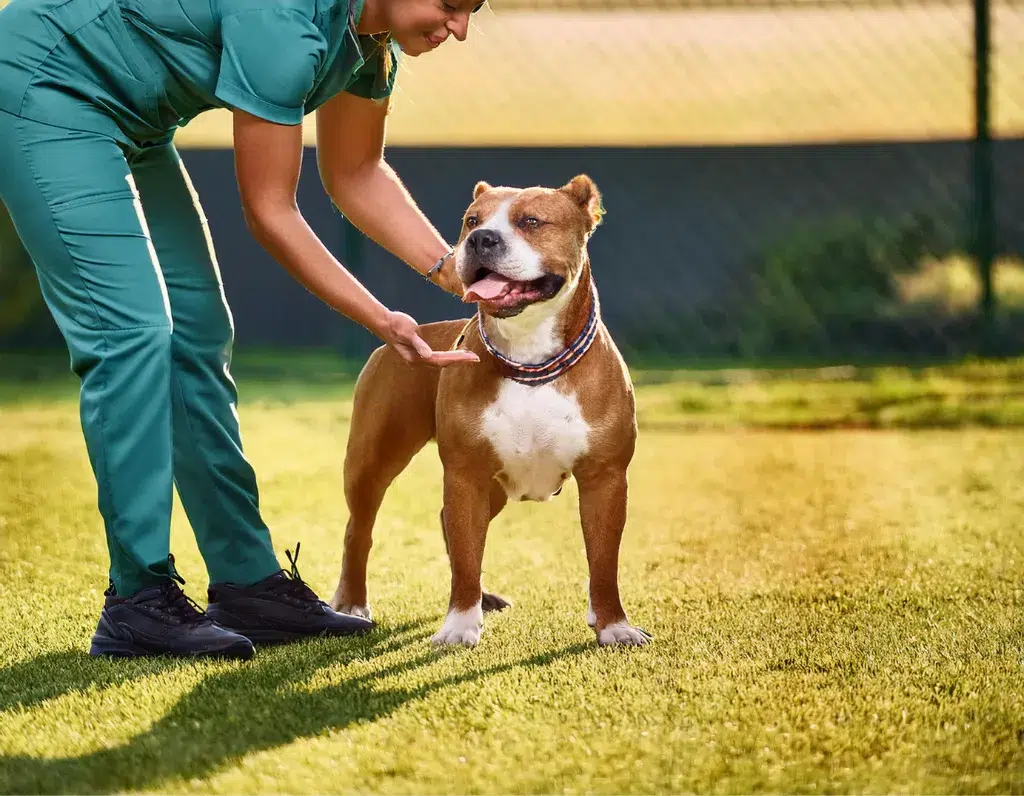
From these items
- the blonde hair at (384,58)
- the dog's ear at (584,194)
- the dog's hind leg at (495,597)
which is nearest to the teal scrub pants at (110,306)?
the blonde hair at (384,58)

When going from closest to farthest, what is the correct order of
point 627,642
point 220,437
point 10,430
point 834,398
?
point 627,642 < point 220,437 < point 10,430 < point 834,398

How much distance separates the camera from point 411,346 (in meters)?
2.78

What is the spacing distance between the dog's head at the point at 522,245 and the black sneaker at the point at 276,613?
2.57ft

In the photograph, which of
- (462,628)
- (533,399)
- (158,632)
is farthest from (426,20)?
(158,632)

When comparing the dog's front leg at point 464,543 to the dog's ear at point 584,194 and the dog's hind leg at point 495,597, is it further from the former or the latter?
the dog's ear at point 584,194

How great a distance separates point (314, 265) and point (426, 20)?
0.54 m

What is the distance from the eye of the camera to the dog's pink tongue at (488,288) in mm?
2865

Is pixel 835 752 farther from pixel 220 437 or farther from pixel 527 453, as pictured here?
pixel 220 437

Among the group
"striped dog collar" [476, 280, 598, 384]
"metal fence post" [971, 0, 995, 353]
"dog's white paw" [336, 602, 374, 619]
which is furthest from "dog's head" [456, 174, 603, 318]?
"metal fence post" [971, 0, 995, 353]

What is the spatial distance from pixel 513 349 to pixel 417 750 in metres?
1.05

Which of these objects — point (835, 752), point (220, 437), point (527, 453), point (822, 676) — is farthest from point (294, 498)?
point (835, 752)

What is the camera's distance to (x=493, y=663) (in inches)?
108

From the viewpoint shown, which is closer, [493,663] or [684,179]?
[493,663]

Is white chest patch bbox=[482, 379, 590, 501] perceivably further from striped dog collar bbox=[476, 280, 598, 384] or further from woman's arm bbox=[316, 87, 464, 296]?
woman's arm bbox=[316, 87, 464, 296]
